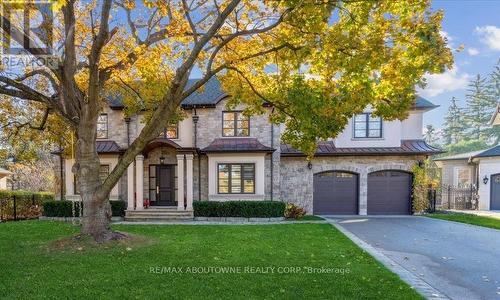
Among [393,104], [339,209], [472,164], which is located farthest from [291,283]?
[472,164]

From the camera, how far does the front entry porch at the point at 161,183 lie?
15320 mm

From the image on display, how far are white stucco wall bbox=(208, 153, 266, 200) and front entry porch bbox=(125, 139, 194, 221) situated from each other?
1053 mm

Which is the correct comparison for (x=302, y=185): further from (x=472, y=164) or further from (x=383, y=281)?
(x=472, y=164)

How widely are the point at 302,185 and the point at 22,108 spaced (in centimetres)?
1413

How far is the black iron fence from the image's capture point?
20344 millimetres

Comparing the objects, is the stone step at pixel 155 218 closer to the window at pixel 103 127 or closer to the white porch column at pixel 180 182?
the white porch column at pixel 180 182

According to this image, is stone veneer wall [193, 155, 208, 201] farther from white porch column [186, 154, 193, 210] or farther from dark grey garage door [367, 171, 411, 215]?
dark grey garage door [367, 171, 411, 215]

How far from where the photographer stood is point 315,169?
56.2ft

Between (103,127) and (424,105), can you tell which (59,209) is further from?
(424,105)

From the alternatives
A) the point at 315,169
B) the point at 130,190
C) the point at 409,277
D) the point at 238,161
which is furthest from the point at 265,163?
A: the point at 409,277

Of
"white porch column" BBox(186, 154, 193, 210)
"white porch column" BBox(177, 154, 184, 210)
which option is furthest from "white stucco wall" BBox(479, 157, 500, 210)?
"white porch column" BBox(177, 154, 184, 210)

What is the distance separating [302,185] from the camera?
17172 millimetres

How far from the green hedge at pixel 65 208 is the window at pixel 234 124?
21.5 feet

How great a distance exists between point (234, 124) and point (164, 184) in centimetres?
509
